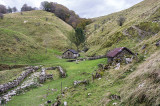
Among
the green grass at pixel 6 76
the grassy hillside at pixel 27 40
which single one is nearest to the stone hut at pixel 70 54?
the grassy hillside at pixel 27 40

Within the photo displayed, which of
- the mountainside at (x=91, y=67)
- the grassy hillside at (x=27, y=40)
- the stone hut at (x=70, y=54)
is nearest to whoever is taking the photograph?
Answer: the mountainside at (x=91, y=67)

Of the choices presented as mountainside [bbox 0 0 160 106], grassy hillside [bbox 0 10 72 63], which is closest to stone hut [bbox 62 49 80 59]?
mountainside [bbox 0 0 160 106]

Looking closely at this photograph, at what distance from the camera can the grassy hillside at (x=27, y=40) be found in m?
41.0

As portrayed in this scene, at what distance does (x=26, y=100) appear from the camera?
52.0 ft

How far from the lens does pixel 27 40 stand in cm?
5312

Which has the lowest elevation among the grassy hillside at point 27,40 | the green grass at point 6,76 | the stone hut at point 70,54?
the green grass at point 6,76

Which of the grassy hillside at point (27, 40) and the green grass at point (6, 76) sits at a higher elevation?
the grassy hillside at point (27, 40)

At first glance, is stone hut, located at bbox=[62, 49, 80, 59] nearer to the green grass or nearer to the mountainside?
the mountainside

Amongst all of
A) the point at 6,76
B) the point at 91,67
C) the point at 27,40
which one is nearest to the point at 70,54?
the point at 27,40

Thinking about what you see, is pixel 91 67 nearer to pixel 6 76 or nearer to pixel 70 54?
pixel 6 76

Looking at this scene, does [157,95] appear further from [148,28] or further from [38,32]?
[38,32]

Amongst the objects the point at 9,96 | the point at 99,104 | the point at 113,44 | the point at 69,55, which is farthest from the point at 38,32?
the point at 99,104

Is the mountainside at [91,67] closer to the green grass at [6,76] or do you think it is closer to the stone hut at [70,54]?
the green grass at [6,76]

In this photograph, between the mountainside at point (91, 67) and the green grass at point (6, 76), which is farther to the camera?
the green grass at point (6, 76)
